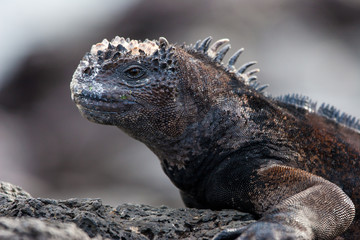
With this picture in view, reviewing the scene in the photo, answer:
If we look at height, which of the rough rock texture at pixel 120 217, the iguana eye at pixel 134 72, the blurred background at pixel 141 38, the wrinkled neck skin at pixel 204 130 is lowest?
the rough rock texture at pixel 120 217

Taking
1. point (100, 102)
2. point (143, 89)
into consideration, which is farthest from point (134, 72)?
point (100, 102)

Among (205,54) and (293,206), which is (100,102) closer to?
(205,54)

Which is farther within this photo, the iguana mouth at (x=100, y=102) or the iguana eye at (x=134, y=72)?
the iguana eye at (x=134, y=72)

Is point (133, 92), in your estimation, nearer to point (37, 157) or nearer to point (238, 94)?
point (238, 94)

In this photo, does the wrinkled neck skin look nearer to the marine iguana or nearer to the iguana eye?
the marine iguana

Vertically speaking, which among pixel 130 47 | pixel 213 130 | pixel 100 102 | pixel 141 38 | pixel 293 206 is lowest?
pixel 293 206

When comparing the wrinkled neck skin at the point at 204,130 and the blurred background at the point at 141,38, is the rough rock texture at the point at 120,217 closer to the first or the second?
the wrinkled neck skin at the point at 204,130

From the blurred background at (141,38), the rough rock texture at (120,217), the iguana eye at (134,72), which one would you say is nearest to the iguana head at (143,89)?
the iguana eye at (134,72)

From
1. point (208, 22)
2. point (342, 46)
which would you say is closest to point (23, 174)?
point (208, 22)
